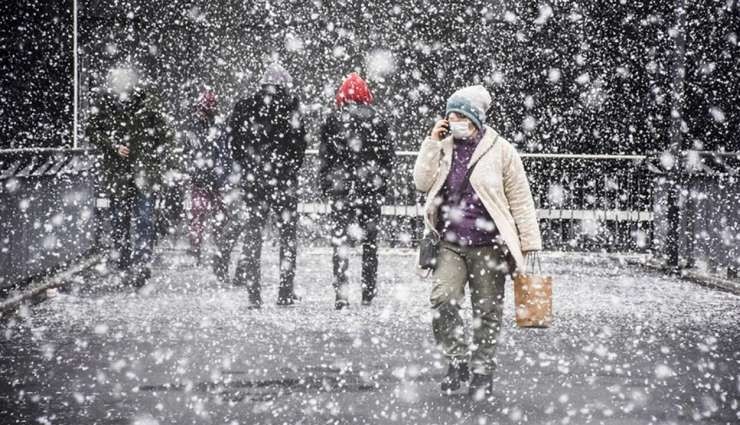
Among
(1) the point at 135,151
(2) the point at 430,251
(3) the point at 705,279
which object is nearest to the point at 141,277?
(1) the point at 135,151

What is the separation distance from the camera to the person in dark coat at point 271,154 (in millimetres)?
9133

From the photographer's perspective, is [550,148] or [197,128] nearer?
[197,128]

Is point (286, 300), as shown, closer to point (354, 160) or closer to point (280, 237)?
point (280, 237)

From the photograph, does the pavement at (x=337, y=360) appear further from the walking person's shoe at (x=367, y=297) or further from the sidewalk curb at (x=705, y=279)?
the sidewalk curb at (x=705, y=279)

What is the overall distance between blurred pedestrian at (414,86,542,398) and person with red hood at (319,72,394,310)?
9.69ft

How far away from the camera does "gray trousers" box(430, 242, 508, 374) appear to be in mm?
6043

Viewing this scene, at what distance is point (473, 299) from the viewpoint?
617cm

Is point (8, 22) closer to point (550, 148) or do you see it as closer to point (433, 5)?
point (433, 5)

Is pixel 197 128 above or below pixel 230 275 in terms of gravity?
above

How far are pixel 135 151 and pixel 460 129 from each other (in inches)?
222

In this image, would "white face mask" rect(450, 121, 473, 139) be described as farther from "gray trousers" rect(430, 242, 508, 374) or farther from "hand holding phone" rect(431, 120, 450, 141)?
"gray trousers" rect(430, 242, 508, 374)

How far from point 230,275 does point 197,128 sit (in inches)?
70.7

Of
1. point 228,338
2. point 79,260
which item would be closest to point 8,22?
point 79,260

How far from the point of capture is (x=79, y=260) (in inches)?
482
